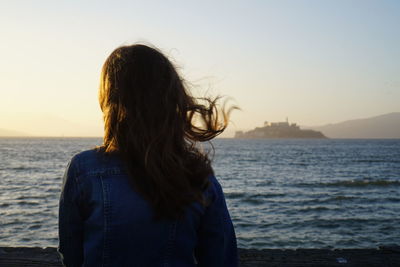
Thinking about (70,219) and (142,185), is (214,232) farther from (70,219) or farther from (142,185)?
(70,219)

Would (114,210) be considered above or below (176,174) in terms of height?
below

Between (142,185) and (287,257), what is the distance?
2690mm

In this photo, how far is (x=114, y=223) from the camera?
4.73 ft

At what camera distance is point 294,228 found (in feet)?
33.9

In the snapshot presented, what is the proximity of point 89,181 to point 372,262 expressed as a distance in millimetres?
3142

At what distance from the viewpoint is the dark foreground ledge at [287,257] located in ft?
11.7

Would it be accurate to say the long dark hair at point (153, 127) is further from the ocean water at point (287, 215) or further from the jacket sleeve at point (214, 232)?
the ocean water at point (287, 215)

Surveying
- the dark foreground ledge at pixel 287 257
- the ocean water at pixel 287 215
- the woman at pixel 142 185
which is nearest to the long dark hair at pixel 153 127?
the woman at pixel 142 185

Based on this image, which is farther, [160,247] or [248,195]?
[248,195]

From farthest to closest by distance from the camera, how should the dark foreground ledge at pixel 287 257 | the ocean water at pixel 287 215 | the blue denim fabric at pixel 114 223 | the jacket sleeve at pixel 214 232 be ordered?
the ocean water at pixel 287 215, the dark foreground ledge at pixel 287 257, the jacket sleeve at pixel 214 232, the blue denim fabric at pixel 114 223

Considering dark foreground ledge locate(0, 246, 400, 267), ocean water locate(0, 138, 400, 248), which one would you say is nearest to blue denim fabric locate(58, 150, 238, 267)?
dark foreground ledge locate(0, 246, 400, 267)

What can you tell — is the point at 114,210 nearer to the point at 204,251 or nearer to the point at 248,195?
the point at 204,251

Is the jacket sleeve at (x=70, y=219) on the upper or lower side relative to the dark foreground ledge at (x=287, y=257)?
upper

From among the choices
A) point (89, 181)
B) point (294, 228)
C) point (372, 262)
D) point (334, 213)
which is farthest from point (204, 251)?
point (334, 213)
